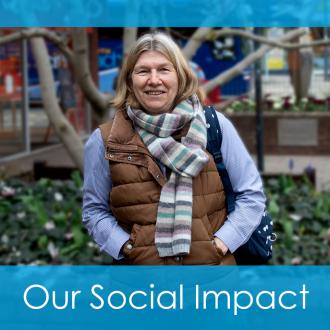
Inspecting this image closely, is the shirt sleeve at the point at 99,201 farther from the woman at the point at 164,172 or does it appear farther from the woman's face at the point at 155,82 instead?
the woman's face at the point at 155,82

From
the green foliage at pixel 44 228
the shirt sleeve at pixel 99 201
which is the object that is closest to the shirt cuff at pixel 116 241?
the shirt sleeve at pixel 99 201

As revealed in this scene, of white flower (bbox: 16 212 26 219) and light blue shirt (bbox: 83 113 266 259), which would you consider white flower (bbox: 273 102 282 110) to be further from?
light blue shirt (bbox: 83 113 266 259)

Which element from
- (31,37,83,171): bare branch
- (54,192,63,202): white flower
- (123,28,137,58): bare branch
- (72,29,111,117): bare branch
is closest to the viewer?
(72,29,111,117): bare branch

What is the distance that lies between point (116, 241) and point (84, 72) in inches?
195

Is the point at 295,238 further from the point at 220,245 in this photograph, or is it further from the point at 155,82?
the point at 155,82

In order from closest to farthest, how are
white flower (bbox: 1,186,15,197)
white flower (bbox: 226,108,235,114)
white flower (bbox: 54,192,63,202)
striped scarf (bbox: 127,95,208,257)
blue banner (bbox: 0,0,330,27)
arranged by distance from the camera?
striped scarf (bbox: 127,95,208,257) → blue banner (bbox: 0,0,330,27) → white flower (bbox: 54,192,63,202) → white flower (bbox: 1,186,15,197) → white flower (bbox: 226,108,235,114)

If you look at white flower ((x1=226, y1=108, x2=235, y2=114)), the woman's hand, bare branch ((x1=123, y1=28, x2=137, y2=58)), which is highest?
bare branch ((x1=123, y1=28, x2=137, y2=58))

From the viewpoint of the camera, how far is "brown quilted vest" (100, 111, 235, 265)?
3.16 meters

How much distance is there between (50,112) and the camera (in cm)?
845

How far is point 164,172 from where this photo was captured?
3.18 m

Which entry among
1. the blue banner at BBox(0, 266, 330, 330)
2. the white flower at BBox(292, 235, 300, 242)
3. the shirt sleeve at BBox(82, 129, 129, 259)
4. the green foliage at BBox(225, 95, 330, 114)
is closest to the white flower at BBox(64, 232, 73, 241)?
the white flower at BBox(292, 235, 300, 242)

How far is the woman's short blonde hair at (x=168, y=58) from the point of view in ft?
10.4

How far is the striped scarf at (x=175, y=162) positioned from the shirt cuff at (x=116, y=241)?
143 mm

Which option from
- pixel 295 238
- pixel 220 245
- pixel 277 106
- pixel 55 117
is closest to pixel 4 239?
pixel 55 117
